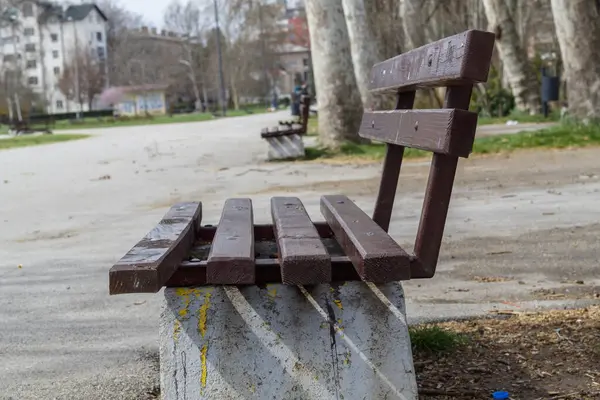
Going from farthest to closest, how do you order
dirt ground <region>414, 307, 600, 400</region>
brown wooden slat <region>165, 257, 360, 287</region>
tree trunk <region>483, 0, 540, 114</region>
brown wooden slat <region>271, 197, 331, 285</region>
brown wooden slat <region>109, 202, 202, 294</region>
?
tree trunk <region>483, 0, 540, 114</region>
dirt ground <region>414, 307, 600, 400</region>
brown wooden slat <region>165, 257, 360, 287</region>
brown wooden slat <region>271, 197, 331, 285</region>
brown wooden slat <region>109, 202, 202, 294</region>

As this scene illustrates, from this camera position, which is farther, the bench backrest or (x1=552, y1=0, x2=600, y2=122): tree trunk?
(x1=552, y1=0, x2=600, y2=122): tree trunk

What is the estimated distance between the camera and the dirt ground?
10.6ft

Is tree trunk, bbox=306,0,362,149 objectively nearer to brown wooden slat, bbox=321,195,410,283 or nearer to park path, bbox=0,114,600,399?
park path, bbox=0,114,600,399

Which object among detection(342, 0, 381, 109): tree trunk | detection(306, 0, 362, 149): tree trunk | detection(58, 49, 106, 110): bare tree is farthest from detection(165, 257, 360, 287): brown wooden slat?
detection(58, 49, 106, 110): bare tree

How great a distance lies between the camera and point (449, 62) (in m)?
2.87

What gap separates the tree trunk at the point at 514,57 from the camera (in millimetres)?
24078

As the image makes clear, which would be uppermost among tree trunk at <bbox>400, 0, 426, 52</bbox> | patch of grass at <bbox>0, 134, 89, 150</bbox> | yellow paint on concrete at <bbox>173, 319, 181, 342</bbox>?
tree trunk at <bbox>400, 0, 426, 52</bbox>

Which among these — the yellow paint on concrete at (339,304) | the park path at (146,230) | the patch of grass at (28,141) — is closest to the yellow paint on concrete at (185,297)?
the yellow paint on concrete at (339,304)

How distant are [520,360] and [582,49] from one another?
40.4 ft

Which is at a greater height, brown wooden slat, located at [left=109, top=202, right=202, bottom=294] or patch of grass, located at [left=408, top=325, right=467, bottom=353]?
brown wooden slat, located at [left=109, top=202, right=202, bottom=294]

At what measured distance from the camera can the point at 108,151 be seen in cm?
2223

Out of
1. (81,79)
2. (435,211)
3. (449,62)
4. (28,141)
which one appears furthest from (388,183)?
(81,79)

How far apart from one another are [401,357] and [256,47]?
8346 centimetres

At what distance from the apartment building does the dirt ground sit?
95.3 meters
